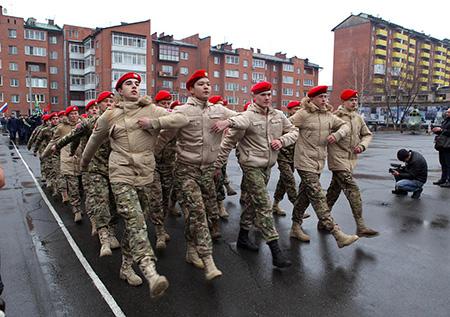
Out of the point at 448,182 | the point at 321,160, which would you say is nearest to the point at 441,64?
the point at 448,182

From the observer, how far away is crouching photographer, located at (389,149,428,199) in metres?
8.30

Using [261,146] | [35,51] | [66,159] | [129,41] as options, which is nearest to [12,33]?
[35,51]

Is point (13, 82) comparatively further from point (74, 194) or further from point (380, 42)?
point (380, 42)

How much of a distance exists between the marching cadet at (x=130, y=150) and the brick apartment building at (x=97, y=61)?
169ft

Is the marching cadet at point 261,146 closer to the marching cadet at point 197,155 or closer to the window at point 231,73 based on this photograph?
the marching cadet at point 197,155

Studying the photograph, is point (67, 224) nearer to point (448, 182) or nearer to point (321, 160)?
point (321, 160)

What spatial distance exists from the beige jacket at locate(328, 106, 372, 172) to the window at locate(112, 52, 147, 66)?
5193 centimetres

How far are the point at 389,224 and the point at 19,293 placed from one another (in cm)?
543

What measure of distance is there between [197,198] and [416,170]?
6.33 meters

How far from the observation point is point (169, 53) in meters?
62.4

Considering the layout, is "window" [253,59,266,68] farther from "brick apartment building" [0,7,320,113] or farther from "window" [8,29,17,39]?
"window" [8,29,17,39]

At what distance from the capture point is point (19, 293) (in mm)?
3693

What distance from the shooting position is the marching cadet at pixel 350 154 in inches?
208

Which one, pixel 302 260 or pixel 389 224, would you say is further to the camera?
pixel 389 224
